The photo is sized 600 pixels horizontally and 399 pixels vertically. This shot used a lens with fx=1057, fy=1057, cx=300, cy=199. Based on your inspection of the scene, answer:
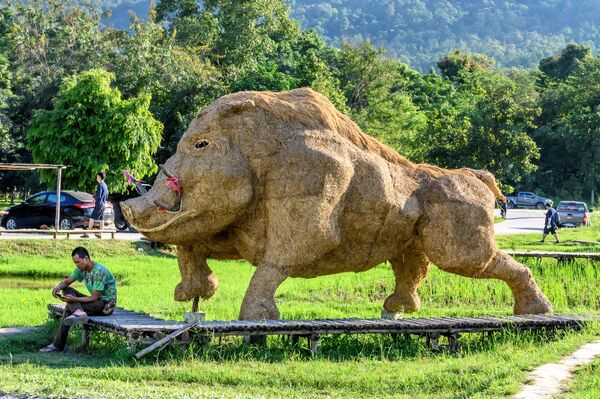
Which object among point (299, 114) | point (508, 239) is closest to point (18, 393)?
point (299, 114)

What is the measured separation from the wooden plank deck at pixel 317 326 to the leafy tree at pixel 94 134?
73.1 ft

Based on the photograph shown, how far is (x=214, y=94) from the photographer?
4147cm

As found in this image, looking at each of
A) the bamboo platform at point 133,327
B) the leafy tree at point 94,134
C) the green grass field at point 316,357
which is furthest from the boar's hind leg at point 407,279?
the leafy tree at point 94,134

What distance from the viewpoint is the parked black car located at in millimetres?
28578

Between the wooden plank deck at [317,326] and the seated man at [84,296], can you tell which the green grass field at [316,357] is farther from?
the seated man at [84,296]

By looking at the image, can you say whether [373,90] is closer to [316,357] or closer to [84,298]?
[84,298]

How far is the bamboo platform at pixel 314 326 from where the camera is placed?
431 inches

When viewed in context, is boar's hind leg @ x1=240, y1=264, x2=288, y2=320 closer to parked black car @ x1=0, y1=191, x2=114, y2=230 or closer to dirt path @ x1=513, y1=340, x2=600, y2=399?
dirt path @ x1=513, y1=340, x2=600, y2=399

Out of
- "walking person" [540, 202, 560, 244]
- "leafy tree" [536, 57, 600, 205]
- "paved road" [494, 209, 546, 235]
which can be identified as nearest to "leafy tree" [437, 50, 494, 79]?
"leafy tree" [536, 57, 600, 205]

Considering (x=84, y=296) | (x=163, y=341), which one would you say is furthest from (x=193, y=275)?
(x=163, y=341)

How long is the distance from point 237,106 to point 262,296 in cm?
224

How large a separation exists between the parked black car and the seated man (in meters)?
17.0

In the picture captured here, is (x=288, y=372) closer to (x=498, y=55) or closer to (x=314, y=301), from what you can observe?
(x=314, y=301)

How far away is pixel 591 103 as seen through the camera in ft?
196
